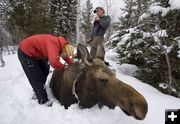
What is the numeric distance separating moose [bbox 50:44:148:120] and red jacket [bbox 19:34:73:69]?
17.0 inches

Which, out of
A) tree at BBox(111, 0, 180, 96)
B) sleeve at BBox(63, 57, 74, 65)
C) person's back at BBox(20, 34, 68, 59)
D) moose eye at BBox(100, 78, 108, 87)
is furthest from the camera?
tree at BBox(111, 0, 180, 96)

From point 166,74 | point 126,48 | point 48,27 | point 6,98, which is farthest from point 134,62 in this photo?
point 48,27

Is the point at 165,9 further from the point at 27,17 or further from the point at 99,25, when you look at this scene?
the point at 27,17

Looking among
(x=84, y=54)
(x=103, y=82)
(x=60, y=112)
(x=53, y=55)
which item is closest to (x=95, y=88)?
(x=103, y=82)

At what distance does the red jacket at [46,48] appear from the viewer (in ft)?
16.2

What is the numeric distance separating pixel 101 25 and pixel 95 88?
13.7 ft

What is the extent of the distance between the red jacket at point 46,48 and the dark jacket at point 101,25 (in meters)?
3.29

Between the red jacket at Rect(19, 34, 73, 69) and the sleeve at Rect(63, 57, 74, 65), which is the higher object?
the red jacket at Rect(19, 34, 73, 69)

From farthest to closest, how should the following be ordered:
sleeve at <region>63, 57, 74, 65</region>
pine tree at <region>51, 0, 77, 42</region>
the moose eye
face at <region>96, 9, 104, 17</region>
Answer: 1. pine tree at <region>51, 0, 77, 42</region>
2. face at <region>96, 9, 104, 17</region>
3. sleeve at <region>63, 57, 74, 65</region>
4. the moose eye

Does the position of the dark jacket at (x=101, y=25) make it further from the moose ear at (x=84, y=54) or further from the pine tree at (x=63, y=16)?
the pine tree at (x=63, y=16)

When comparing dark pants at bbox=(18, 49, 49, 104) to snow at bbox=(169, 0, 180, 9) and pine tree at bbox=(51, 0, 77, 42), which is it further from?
pine tree at bbox=(51, 0, 77, 42)

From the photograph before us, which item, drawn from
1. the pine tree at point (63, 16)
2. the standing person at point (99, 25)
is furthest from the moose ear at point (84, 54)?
the pine tree at point (63, 16)

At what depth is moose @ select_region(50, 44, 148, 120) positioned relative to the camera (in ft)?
12.0

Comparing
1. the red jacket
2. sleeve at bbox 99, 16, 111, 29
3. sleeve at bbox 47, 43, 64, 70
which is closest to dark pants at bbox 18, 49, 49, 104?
the red jacket
